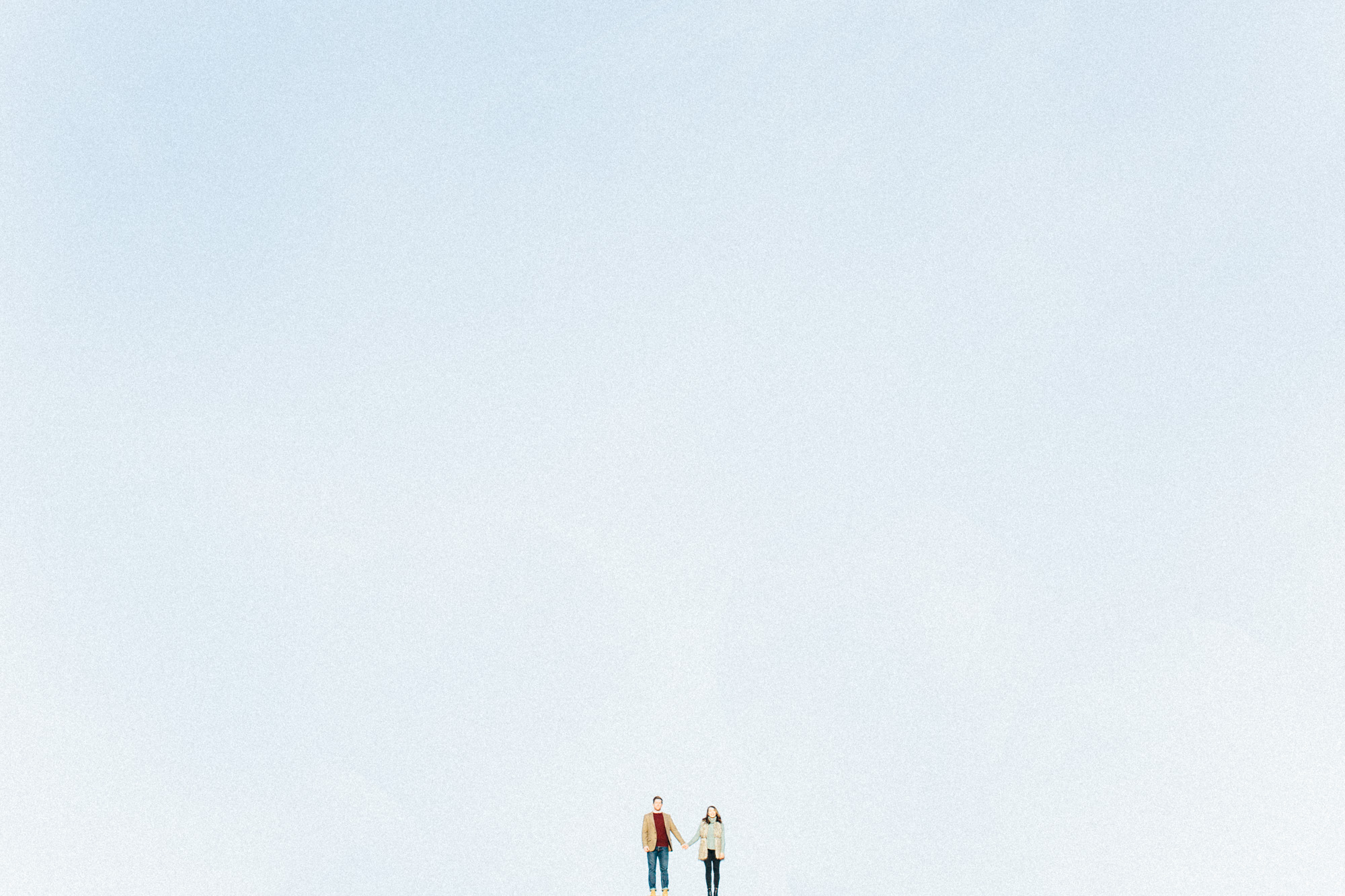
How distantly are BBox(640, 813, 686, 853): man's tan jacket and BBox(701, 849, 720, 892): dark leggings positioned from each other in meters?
0.92

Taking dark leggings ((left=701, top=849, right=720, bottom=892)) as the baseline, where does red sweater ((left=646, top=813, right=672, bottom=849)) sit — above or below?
above

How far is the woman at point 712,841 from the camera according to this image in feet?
105

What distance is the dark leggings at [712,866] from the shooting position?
32094mm

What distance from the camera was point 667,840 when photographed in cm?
3231

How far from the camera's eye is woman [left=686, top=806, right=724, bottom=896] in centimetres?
3206

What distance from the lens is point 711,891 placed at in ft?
107

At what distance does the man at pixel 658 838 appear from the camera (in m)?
31.9

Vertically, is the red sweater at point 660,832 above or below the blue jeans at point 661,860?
above

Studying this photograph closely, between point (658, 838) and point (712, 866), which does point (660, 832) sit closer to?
point (658, 838)

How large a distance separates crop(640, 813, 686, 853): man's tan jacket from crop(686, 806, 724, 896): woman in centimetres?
62

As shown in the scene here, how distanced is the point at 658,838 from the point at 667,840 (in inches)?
15.8

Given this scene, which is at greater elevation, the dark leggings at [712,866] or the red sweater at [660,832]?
the red sweater at [660,832]

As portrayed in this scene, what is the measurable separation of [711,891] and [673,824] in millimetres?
2382

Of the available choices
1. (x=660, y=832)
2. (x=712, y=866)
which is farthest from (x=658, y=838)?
(x=712, y=866)
